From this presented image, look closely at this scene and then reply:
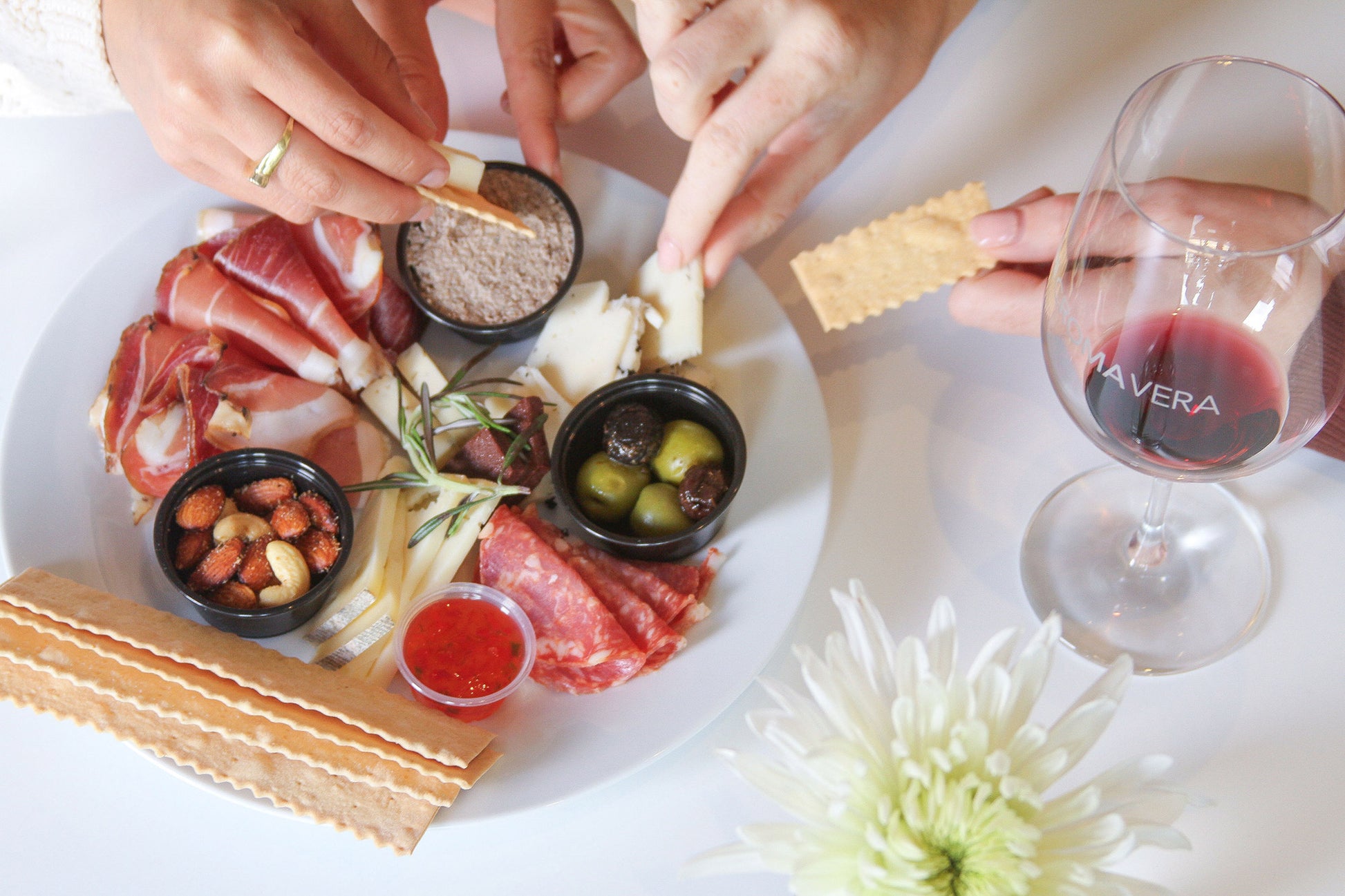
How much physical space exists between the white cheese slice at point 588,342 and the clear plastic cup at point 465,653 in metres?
0.34

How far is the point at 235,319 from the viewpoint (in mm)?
1548

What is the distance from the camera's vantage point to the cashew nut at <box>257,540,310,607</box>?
52.2 inches

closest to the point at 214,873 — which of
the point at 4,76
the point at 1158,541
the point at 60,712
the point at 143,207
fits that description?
the point at 60,712

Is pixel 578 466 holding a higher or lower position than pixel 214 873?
higher

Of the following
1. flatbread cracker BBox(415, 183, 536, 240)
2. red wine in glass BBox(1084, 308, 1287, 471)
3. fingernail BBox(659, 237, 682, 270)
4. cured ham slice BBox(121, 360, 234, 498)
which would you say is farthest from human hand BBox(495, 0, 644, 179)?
red wine in glass BBox(1084, 308, 1287, 471)

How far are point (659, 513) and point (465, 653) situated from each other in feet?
1.05

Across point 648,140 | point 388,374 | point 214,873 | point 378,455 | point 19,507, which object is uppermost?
point 648,140

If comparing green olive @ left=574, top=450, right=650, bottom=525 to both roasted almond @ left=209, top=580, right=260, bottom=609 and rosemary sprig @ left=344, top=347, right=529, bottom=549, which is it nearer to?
rosemary sprig @ left=344, top=347, right=529, bottom=549

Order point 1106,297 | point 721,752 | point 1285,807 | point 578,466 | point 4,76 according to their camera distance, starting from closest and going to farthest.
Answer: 1. point 721,752
2. point 1106,297
3. point 1285,807
4. point 578,466
5. point 4,76

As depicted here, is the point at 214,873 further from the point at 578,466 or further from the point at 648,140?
the point at 648,140

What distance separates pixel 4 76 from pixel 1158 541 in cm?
198

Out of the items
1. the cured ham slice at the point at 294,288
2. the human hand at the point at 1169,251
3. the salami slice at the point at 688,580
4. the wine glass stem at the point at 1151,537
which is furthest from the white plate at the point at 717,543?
the wine glass stem at the point at 1151,537

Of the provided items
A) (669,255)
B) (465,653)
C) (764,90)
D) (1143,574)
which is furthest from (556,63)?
(1143,574)

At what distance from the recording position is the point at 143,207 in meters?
1.77
